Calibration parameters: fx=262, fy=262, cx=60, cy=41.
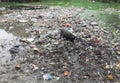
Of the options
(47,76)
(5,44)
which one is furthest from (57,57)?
(5,44)

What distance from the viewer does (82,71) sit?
4.93 metres

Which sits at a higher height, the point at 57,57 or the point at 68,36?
the point at 68,36

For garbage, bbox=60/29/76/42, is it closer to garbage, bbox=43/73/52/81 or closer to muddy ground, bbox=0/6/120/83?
muddy ground, bbox=0/6/120/83

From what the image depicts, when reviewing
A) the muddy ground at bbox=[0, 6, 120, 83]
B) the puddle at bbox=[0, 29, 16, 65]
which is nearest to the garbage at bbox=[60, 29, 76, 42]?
the muddy ground at bbox=[0, 6, 120, 83]

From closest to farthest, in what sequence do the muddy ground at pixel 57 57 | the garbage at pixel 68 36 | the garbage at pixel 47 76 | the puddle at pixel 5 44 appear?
the garbage at pixel 47 76 < the muddy ground at pixel 57 57 < the puddle at pixel 5 44 < the garbage at pixel 68 36

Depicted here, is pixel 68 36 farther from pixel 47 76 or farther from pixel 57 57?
pixel 47 76

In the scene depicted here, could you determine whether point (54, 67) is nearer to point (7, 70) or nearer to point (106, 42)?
point (7, 70)

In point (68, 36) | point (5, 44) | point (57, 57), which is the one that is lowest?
point (57, 57)

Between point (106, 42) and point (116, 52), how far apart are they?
0.58m

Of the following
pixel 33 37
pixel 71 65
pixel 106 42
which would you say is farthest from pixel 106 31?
pixel 71 65

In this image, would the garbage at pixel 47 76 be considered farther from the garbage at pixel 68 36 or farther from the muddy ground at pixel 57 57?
the garbage at pixel 68 36

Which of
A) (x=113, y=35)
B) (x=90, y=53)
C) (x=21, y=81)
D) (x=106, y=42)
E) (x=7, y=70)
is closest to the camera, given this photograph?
(x=21, y=81)

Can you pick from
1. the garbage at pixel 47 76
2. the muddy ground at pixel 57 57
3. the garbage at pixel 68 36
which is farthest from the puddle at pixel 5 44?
the garbage at pixel 68 36

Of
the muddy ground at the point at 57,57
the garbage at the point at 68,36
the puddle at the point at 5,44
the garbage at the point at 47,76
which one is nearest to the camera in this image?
the garbage at the point at 47,76
